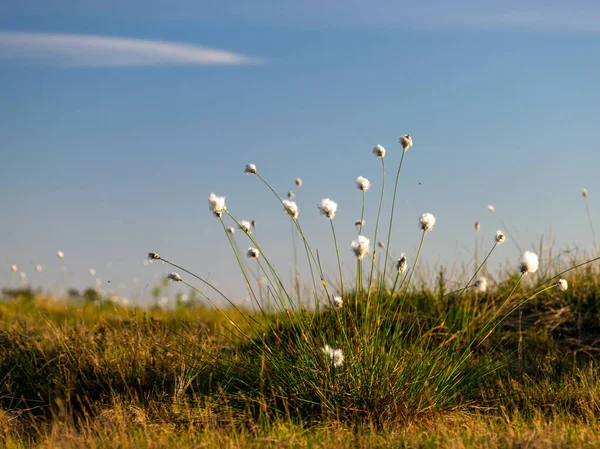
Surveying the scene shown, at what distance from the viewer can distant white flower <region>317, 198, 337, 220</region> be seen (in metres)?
4.59

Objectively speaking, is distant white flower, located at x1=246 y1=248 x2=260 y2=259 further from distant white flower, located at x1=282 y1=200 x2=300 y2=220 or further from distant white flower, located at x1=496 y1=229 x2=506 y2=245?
distant white flower, located at x1=496 y1=229 x2=506 y2=245

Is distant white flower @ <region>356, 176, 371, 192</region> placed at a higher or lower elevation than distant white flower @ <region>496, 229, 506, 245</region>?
higher

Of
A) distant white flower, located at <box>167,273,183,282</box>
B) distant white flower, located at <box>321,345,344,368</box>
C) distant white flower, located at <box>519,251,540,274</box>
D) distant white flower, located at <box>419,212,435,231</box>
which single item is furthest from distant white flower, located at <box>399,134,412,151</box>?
distant white flower, located at <box>167,273,183,282</box>

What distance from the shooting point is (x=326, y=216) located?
4.63 meters

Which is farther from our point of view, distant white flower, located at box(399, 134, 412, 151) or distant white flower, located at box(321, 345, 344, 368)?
distant white flower, located at box(399, 134, 412, 151)

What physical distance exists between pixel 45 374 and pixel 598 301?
696 centimetres

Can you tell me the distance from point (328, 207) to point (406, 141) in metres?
0.83

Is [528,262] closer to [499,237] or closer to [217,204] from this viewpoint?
[499,237]

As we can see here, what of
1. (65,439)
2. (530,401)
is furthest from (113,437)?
(530,401)

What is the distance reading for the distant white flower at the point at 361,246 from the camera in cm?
440

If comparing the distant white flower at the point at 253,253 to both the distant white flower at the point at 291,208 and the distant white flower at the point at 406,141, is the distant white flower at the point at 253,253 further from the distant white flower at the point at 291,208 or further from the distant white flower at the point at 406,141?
the distant white flower at the point at 406,141

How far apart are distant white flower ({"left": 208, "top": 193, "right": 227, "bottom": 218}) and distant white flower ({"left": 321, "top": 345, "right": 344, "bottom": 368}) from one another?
1244 mm

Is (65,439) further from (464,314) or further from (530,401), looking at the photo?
(464,314)

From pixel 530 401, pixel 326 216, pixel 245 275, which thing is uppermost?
pixel 326 216
